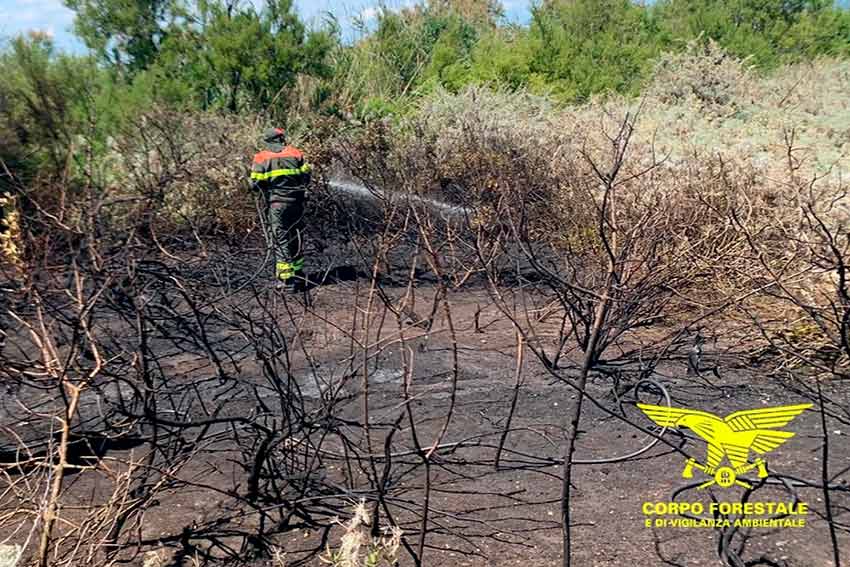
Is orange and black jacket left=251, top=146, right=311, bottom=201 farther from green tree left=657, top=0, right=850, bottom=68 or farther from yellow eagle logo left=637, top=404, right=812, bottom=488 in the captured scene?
green tree left=657, top=0, right=850, bottom=68

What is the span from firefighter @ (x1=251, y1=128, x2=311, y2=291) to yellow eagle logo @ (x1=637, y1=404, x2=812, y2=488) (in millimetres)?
4783

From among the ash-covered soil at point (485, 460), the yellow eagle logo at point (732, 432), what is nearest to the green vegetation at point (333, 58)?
the ash-covered soil at point (485, 460)

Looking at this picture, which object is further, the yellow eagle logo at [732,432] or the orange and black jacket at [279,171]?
the orange and black jacket at [279,171]

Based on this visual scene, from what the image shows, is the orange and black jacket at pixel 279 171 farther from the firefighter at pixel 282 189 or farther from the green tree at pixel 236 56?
the green tree at pixel 236 56

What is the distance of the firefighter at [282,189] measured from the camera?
857 centimetres

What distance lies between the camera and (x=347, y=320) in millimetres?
7875

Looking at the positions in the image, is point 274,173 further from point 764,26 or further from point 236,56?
point 764,26

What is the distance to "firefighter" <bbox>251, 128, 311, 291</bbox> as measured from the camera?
8570 mm

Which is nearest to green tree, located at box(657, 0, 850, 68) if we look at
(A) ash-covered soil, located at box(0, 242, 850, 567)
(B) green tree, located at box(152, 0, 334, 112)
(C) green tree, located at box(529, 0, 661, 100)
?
(C) green tree, located at box(529, 0, 661, 100)

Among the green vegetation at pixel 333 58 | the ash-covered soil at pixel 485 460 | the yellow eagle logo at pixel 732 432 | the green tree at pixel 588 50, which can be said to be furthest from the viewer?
the green tree at pixel 588 50

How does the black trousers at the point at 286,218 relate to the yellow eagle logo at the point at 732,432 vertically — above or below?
above

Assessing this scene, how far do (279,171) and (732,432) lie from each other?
18.4 ft

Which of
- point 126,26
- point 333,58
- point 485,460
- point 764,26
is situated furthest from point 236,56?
point 764,26

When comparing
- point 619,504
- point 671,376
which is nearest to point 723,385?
point 671,376
